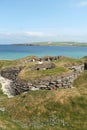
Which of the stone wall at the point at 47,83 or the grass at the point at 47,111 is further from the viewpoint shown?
the stone wall at the point at 47,83

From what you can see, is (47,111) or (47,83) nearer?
(47,111)

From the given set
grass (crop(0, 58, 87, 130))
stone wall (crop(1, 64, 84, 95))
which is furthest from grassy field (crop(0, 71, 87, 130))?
stone wall (crop(1, 64, 84, 95))

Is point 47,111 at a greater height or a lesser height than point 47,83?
lesser

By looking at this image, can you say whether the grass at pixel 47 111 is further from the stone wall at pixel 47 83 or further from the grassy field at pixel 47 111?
the stone wall at pixel 47 83

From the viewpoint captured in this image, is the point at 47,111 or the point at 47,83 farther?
the point at 47,83

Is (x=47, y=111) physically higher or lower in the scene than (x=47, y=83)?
lower

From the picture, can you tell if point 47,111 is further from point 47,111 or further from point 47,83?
point 47,83

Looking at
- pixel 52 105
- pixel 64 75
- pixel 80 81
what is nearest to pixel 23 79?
pixel 64 75

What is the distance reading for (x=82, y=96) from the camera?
40.4 metres

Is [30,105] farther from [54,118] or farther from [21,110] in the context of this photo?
[54,118]

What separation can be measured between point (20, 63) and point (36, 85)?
3042cm

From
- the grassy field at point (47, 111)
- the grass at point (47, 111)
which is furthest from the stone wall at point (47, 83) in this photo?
the grassy field at point (47, 111)

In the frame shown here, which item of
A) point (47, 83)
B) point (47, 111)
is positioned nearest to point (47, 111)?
point (47, 111)

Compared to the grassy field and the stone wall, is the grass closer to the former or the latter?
the grassy field
